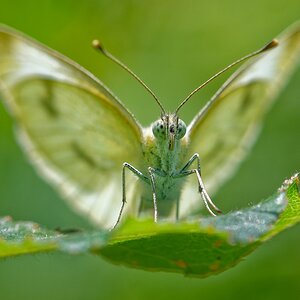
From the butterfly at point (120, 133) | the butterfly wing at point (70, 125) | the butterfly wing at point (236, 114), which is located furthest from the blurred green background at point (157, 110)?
the butterfly wing at point (236, 114)

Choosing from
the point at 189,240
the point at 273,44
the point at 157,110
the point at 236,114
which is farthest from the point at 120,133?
the point at 157,110

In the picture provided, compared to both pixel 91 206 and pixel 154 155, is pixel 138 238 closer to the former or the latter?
pixel 154 155

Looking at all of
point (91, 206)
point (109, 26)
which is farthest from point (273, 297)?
point (109, 26)

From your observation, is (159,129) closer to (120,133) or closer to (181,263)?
(120,133)

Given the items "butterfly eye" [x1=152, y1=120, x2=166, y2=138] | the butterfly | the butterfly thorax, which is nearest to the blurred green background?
the butterfly

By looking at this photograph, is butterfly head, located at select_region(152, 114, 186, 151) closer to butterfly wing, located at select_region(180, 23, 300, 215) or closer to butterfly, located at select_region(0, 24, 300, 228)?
butterfly, located at select_region(0, 24, 300, 228)
